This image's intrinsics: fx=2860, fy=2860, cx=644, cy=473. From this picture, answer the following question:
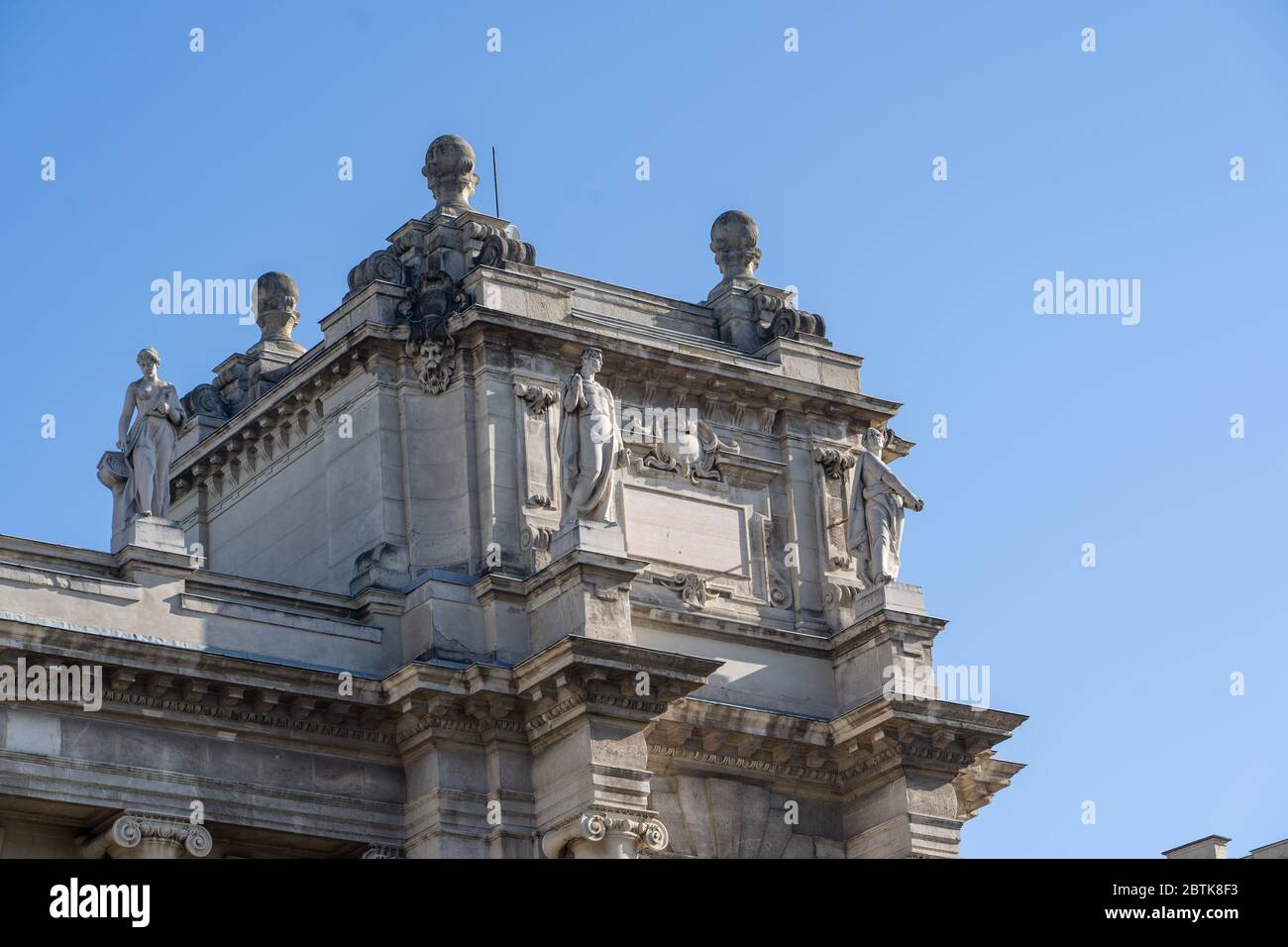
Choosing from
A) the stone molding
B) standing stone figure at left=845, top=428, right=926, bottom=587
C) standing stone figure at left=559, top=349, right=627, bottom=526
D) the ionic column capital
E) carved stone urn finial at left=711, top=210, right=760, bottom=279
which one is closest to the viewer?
the stone molding

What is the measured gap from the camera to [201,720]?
3225 cm

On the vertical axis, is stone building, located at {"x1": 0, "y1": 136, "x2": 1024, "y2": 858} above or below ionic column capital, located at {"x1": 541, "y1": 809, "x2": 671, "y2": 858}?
above

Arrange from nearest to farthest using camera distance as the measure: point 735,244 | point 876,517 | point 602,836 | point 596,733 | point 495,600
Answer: point 602,836 < point 596,733 < point 495,600 < point 876,517 < point 735,244

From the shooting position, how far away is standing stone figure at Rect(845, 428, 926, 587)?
3738 cm

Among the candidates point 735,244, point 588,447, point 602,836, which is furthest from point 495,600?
point 735,244

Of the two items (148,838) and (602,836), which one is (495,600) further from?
(148,838)

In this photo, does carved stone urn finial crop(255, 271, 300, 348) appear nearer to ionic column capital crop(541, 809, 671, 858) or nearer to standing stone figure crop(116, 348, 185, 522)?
standing stone figure crop(116, 348, 185, 522)

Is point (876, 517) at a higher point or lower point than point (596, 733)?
higher

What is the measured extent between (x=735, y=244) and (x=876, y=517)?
5226mm

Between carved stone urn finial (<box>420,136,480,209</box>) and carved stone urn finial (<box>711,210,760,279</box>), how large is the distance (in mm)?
4064

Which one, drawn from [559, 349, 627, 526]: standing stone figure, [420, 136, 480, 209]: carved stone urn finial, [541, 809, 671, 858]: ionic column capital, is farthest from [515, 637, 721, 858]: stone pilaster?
[420, 136, 480, 209]: carved stone urn finial

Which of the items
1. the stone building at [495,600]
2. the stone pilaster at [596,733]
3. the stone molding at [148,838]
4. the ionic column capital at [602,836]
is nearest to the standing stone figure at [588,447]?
the stone building at [495,600]

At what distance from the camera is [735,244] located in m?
40.6
